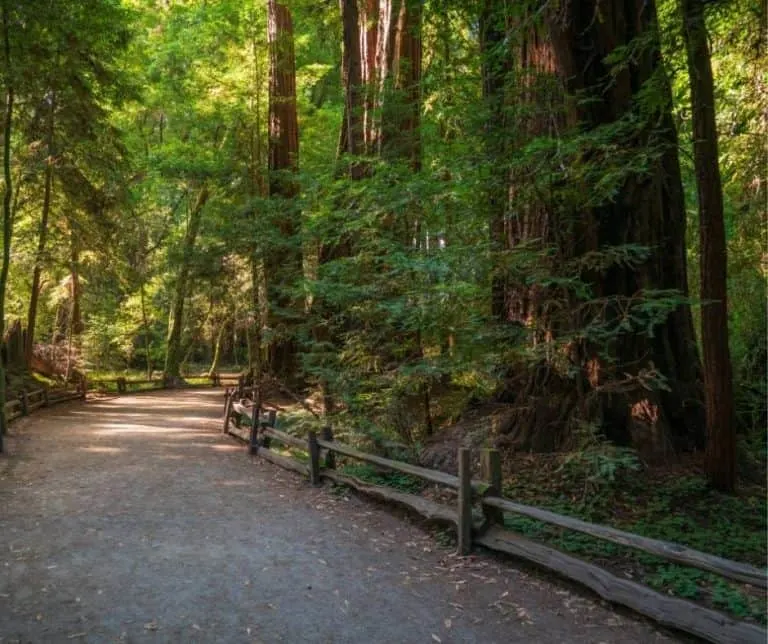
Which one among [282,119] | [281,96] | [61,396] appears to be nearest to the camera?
[281,96]

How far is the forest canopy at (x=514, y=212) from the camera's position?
20.6ft

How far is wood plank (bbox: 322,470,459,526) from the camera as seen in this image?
6664 mm

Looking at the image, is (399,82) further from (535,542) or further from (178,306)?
(178,306)

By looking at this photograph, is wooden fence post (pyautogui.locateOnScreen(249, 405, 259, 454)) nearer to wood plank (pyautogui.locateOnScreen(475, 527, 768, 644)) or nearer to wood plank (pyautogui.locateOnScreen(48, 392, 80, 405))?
wood plank (pyautogui.locateOnScreen(475, 527, 768, 644))

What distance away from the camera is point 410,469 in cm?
715

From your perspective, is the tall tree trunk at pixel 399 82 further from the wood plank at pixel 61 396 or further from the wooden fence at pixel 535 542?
the wood plank at pixel 61 396

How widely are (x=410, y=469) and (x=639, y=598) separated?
302 centimetres

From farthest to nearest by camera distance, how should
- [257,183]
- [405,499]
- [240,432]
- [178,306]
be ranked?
[178,306]
[257,183]
[240,432]
[405,499]

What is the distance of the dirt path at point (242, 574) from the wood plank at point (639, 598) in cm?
15

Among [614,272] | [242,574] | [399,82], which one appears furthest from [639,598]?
[399,82]

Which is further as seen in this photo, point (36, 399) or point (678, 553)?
point (36, 399)

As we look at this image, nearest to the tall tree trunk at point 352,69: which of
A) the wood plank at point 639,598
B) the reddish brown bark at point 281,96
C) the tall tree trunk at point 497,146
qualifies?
the reddish brown bark at point 281,96

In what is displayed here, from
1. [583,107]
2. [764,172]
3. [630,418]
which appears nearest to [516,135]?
[583,107]

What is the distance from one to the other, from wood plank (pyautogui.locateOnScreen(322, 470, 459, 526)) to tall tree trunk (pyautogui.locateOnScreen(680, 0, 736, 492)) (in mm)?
2809
